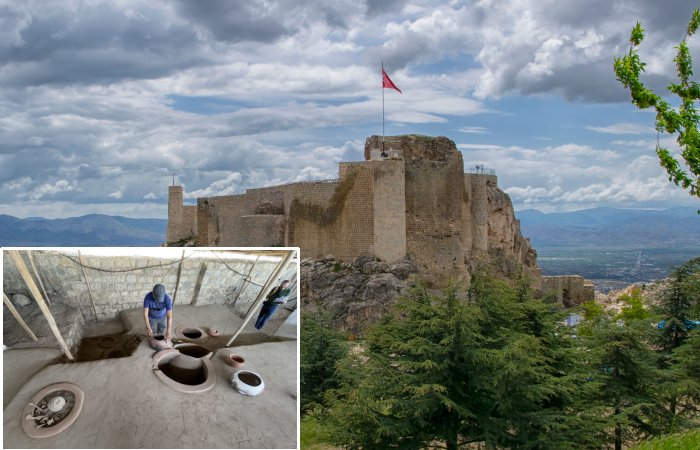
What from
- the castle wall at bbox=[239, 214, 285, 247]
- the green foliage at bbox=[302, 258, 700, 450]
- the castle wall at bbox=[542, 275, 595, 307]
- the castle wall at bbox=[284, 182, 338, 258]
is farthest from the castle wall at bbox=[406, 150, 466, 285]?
the castle wall at bbox=[542, 275, 595, 307]

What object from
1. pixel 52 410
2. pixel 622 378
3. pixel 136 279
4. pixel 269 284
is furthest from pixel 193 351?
pixel 622 378

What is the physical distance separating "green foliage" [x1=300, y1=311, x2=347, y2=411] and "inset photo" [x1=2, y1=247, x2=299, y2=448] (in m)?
15.1

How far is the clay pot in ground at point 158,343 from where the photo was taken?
317 inches

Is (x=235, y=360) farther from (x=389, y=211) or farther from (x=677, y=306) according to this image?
(x=389, y=211)

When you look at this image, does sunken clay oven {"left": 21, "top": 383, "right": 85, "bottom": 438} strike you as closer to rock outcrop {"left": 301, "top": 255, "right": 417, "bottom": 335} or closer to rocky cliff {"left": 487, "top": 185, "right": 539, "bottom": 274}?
rock outcrop {"left": 301, "top": 255, "right": 417, "bottom": 335}

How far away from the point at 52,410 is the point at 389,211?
1175 inches

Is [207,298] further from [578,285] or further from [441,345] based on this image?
[578,285]

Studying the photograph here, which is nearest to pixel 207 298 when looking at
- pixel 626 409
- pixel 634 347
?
pixel 626 409

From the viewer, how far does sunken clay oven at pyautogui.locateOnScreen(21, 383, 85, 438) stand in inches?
286

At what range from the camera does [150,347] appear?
8039 mm

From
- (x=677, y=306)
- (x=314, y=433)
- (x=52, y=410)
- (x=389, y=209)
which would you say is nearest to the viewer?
(x=52, y=410)

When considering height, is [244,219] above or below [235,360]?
above

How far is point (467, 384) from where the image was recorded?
678 inches

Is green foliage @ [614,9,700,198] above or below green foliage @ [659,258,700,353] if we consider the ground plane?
above
